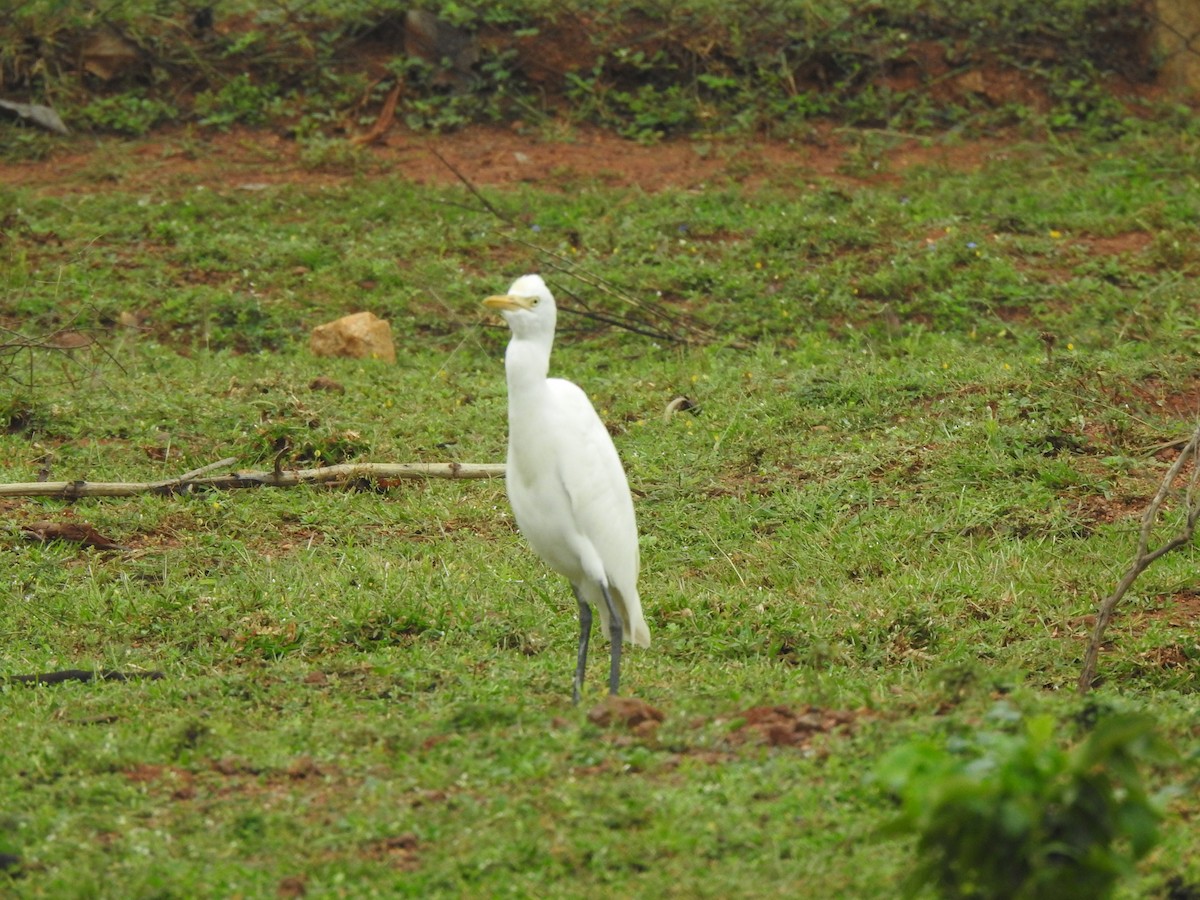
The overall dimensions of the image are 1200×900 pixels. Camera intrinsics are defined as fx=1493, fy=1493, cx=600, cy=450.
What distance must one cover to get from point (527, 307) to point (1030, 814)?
93.8 inches

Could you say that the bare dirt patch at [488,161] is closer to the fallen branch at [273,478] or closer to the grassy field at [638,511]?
the grassy field at [638,511]

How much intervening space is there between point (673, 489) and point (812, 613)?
1503mm

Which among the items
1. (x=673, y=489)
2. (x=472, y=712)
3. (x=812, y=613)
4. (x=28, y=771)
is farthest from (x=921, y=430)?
(x=28, y=771)

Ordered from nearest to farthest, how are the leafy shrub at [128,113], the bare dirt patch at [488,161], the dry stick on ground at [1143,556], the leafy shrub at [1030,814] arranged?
the leafy shrub at [1030,814]
the dry stick on ground at [1143,556]
the bare dirt patch at [488,161]
the leafy shrub at [128,113]

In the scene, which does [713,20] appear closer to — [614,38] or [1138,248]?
[614,38]

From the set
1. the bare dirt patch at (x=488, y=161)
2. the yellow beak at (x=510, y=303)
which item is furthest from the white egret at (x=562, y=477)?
the bare dirt patch at (x=488, y=161)

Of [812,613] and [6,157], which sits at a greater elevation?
[812,613]

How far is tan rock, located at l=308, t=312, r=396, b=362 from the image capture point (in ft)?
29.8

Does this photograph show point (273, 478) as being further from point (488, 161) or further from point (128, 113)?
point (128, 113)

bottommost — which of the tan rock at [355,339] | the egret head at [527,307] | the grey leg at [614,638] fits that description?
the tan rock at [355,339]

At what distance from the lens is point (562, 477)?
470 centimetres

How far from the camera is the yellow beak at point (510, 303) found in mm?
4422

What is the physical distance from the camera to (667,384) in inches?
332

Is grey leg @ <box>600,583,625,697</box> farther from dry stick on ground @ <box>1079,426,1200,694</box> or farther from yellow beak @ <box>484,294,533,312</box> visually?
dry stick on ground @ <box>1079,426,1200,694</box>
